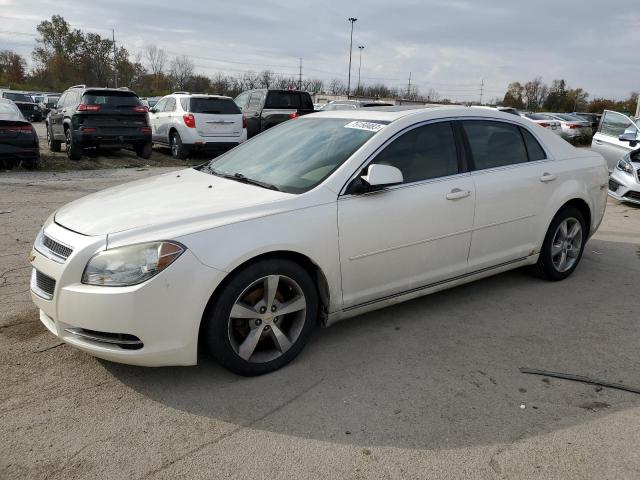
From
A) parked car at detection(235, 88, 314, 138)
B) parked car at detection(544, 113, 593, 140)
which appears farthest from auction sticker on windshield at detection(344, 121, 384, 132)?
parked car at detection(544, 113, 593, 140)

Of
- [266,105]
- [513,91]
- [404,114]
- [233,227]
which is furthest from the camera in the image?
[513,91]

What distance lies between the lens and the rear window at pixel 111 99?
1220 cm

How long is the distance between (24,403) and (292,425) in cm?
149

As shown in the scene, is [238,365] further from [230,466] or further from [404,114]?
[404,114]

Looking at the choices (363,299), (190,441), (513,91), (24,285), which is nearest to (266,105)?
(24,285)

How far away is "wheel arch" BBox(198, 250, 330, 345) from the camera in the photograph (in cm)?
Result: 301

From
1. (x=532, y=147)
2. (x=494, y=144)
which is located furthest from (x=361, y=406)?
(x=532, y=147)

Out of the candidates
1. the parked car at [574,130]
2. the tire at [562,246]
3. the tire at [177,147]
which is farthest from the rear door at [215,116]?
the parked car at [574,130]

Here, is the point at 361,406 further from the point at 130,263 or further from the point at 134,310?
the point at 130,263

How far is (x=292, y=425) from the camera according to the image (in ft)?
9.11

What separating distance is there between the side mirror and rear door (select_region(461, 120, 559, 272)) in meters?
6.55

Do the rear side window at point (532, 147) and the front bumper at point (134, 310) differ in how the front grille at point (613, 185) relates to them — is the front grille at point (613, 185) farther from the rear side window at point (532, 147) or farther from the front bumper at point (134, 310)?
the front bumper at point (134, 310)

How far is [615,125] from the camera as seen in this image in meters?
11.3

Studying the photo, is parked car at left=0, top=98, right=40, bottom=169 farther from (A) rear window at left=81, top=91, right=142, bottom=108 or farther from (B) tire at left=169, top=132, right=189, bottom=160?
(B) tire at left=169, top=132, right=189, bottom=160
